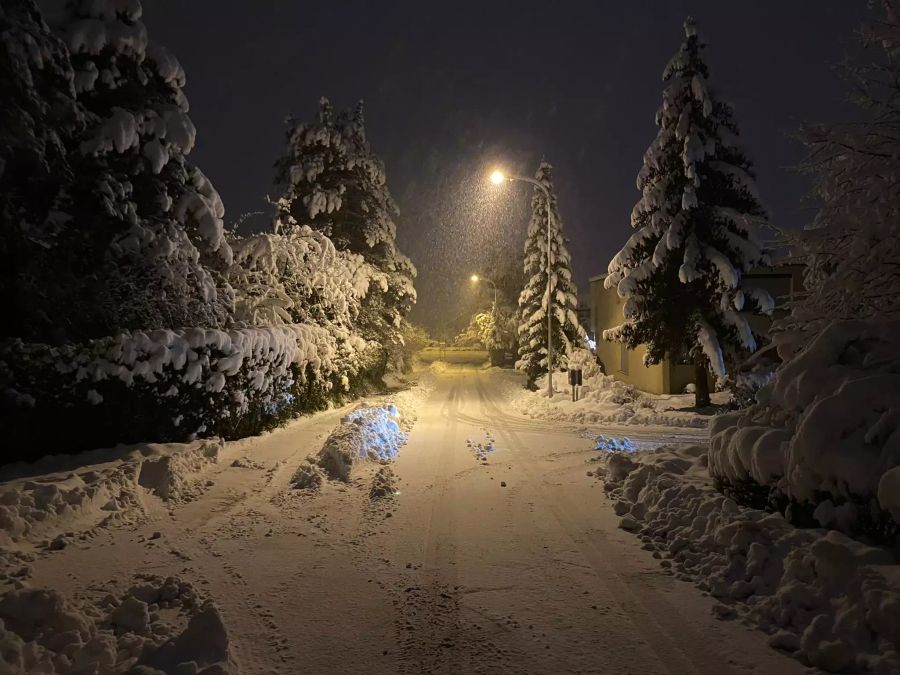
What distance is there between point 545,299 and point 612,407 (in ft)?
36.5

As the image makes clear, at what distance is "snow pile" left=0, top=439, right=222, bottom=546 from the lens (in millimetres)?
5977

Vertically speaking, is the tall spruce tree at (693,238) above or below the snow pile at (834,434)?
above

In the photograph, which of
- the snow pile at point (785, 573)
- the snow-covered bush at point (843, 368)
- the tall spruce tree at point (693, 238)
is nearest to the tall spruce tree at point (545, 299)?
the tall spruce tree at point (693, 238)

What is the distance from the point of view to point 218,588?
4934 mm

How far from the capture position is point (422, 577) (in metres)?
5.21

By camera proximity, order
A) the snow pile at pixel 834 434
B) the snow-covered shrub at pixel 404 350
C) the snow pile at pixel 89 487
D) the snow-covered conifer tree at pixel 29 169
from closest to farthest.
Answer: the snow pile at pixel 834 434 < the snow pile at pixel 89 487 < the snow-covered conifer tree at pixel 29 169 < the snow-covered shrub at pixel 404 350

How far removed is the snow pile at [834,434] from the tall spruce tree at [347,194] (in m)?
19.3

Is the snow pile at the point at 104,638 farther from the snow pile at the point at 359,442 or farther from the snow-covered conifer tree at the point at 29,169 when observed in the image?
the snow-covered conifer tree at the point at 29,169

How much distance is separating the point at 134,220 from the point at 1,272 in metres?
2.30

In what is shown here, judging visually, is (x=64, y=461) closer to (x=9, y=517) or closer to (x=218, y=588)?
(x=9, y=517)

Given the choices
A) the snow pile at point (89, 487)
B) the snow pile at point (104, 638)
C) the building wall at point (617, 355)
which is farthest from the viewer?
the building wall at point (617, 355)

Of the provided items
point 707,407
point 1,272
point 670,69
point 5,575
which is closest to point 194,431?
point 1,272

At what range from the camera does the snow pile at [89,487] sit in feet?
19.6

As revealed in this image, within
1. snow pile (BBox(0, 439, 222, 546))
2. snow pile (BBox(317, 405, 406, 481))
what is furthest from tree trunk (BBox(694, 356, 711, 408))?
snow pile (BBox(0, 439, 222, 546))
